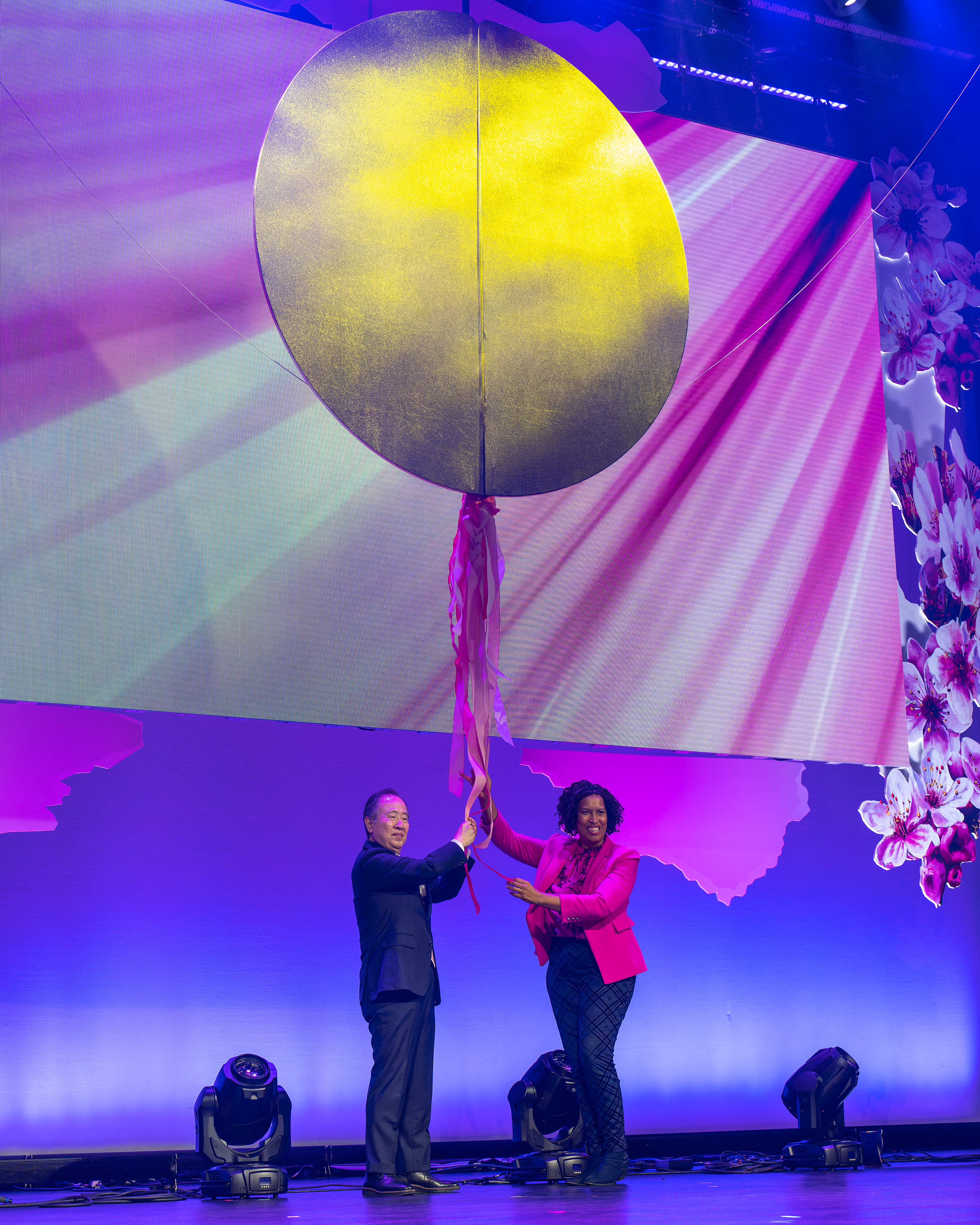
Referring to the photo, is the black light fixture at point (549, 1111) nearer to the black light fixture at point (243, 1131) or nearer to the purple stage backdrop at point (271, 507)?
the black light fixture at point (243, 1131)

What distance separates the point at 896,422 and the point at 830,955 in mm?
2153

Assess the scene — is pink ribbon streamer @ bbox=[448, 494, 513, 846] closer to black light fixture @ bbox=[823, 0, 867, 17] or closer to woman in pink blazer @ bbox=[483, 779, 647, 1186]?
woman in pink blazer @ bbox=[483, 779, 647, 1186]

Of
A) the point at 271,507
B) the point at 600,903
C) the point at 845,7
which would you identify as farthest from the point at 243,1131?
the point at 845,7

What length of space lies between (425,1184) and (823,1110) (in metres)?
1.38

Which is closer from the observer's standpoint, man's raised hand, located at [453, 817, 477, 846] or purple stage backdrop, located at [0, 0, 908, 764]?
man's raised hand, located at [453, 817, 477, 846]

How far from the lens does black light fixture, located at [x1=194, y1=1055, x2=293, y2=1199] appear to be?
3312 mm

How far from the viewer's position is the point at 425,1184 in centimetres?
323

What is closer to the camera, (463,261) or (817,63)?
(463,261)

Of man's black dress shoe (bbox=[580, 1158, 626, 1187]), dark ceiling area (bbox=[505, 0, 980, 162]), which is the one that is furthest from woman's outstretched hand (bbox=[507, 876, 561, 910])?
dark ceiling area (bbox=[505, 0, 980, 162])

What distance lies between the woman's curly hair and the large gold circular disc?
4.67 ft

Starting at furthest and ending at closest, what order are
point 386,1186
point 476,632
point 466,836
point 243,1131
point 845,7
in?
1. point 845,7
2. point 243,1131
3. point 386,1186
4. point 466,836
5. point 476,632

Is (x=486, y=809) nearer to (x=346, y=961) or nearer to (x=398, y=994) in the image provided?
(x=398, y=994)

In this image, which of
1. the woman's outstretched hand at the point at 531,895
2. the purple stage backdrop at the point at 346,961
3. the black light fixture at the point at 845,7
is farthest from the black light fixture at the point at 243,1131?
the black light fixture at the point at 845,7

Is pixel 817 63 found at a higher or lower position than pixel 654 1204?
higher
